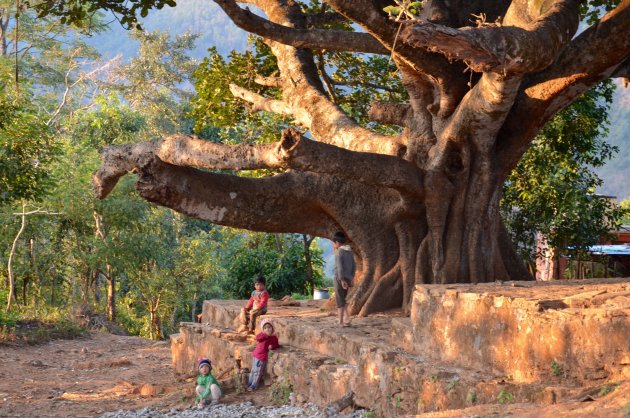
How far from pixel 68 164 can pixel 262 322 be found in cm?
1555

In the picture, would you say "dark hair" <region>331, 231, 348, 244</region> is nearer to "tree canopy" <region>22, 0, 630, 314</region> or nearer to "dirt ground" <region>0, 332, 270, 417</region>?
"tree canopy" <region>22, 0, 630, 314</region>

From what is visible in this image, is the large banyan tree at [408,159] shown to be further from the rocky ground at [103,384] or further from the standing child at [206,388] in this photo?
the rocky ground at [103,384]

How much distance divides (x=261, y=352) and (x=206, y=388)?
0.80 meters

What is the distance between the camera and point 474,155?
1116 cm

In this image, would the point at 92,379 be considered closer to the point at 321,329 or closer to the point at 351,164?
the point at 321,329

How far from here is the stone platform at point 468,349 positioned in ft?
21.9

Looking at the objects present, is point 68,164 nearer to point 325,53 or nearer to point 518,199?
point 325,53

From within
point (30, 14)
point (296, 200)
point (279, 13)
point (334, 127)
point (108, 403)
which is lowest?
point (108, 403)

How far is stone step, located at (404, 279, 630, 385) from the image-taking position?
6.53 meters

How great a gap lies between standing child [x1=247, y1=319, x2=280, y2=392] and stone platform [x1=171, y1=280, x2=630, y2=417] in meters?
0.12

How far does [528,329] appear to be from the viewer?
7.25m

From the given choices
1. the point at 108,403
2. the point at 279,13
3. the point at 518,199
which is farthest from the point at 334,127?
the point at 518,199

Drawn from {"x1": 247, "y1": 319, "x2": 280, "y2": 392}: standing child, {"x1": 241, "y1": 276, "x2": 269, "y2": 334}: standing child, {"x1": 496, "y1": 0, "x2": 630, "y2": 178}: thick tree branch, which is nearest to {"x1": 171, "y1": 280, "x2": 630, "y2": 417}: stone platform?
{"x1": 247, "y1": 319, "x2": 280, "y2": 392}: standing child

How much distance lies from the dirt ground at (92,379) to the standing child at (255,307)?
1.17 metres
